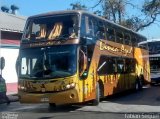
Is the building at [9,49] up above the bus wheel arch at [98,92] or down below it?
above

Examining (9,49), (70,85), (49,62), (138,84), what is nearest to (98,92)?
(70,85)

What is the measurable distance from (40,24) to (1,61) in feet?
17.5

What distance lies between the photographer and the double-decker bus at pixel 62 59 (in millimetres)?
15281

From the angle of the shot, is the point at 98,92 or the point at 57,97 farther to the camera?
the point at 98,92

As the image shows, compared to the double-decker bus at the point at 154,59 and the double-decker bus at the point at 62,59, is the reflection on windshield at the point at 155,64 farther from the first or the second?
the double-decker bus at the point at 62,59

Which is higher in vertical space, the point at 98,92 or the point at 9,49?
the point at 9,49

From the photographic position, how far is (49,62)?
15594 millimetres

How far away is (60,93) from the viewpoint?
598 inches

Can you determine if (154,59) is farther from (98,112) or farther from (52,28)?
(98,112)

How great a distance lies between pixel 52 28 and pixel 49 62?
4.90ft

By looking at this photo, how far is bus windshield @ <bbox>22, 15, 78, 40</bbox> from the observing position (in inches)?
626

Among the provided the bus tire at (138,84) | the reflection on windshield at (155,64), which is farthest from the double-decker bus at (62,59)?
the reflection on windshield at (155,64)

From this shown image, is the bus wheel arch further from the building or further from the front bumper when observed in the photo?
the building

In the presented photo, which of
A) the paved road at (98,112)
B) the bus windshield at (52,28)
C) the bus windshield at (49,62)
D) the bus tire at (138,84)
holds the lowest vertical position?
the paved road at (98,112)
